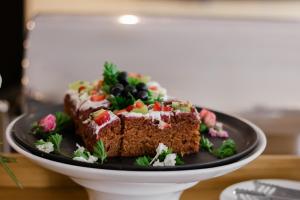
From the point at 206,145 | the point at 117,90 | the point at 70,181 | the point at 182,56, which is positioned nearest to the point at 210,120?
the point at 206,145

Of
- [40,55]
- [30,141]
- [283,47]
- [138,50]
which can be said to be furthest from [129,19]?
[30,141]

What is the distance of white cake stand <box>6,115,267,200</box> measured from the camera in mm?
902

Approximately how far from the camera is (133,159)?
103 cm

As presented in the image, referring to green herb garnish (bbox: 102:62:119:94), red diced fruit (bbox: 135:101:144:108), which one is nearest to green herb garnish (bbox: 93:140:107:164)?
red diced fruit (bbox: 135:101:144:108)

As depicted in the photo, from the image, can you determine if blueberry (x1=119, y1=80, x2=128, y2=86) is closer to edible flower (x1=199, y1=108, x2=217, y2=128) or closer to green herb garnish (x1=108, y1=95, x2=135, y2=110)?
green herb garnish (x1=108, y1=95, x2=135, y2=110)

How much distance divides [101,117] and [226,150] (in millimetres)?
237

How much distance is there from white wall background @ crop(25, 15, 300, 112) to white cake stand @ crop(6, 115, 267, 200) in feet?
3.81

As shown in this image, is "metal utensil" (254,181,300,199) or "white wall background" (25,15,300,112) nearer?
"metal utensil" (254,181,300,199)

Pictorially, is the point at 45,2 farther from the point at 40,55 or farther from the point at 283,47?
the point at 283,47

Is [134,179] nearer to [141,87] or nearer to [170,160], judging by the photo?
[170,160]

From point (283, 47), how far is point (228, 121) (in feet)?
3.53

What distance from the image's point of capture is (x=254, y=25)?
226cm

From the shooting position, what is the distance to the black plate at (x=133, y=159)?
928mm

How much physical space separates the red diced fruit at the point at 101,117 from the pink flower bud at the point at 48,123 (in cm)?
12
